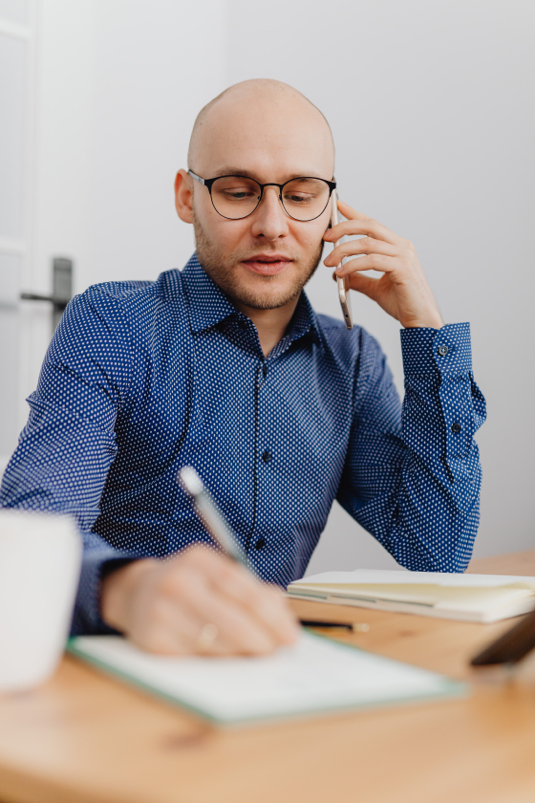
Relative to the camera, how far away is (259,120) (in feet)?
4.37

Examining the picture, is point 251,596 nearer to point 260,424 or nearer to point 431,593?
point 431,593

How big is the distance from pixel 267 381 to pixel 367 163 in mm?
1115

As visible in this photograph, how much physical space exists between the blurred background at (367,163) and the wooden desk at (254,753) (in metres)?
1.53

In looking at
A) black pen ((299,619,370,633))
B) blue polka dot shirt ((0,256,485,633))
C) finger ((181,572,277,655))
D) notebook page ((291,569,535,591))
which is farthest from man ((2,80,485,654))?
finger ((181,572,277,655))

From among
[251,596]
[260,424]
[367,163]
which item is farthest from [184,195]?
[251,596]

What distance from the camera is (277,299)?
53.3 inches

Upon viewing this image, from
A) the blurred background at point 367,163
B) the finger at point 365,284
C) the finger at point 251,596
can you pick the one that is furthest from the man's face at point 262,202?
the finger at point 251,596

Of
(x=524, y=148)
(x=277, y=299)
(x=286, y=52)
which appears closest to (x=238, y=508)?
(x=277, y=299)

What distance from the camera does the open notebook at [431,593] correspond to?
742mm

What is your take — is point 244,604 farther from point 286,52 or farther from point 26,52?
point 286,52

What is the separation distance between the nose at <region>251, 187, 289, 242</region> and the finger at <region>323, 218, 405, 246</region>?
11cm

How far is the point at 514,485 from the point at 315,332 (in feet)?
2.56

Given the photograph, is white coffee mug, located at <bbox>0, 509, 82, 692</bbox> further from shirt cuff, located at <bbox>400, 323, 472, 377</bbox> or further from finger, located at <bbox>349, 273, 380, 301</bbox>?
finger, located at <bbox>349, 273, 380, 301</bbox>

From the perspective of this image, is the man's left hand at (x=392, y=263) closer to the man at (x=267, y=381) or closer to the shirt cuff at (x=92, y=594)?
the man at (x=267, y=381)
